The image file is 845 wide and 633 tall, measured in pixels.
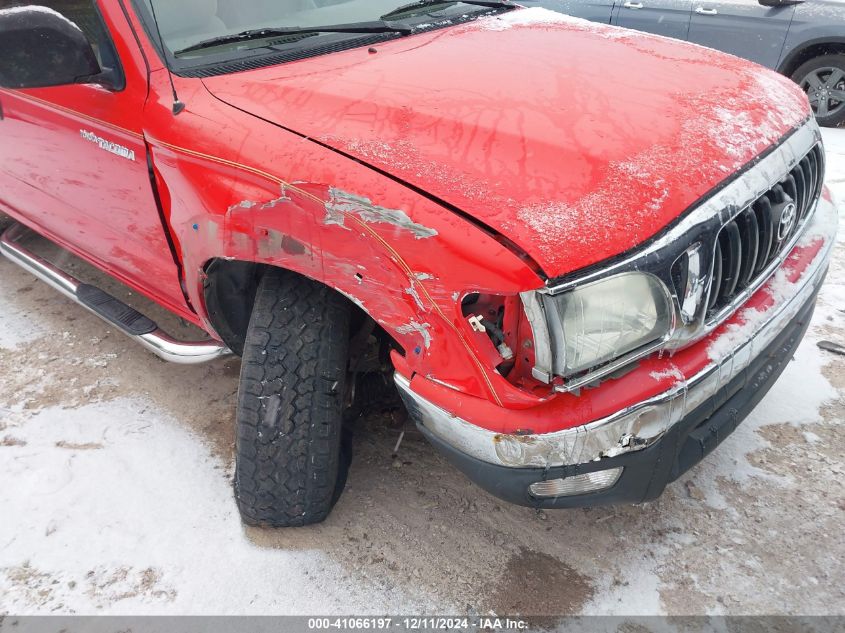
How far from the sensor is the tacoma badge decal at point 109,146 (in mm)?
2127

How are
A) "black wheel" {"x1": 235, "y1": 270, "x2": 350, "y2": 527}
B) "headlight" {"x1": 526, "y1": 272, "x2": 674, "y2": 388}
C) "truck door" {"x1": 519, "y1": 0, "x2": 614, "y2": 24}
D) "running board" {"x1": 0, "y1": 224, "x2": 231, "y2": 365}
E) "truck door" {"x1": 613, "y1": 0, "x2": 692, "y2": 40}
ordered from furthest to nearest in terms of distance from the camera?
"truck door" {"x1": 519, "y1": 0, "x2": 614, "y2": 24}
"truck door" {"x1": 613, "y1": 0, "x2": 692, "y2": 40}
"running board" {"x1": 0, "y1": 224, "x2": 231, "y2": 365}
"black wheel" {"x1": 235, "y1": 270, "x2": 350, "y2": 527}
"headlight" {"x1": 526, "y1": 272, "x2": 674, "y2": 388}

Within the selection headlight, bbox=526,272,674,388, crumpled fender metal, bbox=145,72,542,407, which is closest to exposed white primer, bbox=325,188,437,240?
crumpled fender metal, bbox=145,72,542,407

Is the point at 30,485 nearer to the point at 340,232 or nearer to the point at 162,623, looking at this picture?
the point at 162,623

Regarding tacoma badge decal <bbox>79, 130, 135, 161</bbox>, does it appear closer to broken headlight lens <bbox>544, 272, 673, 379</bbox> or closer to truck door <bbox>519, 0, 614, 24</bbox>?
broken headlight lens <bbox>544, 272, 673, 379</bbox>

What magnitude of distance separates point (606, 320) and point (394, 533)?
1112 millimetres

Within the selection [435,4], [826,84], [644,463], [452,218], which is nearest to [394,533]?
[644,463]

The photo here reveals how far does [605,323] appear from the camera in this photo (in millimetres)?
1476

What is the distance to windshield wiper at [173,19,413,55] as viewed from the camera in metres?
2.11

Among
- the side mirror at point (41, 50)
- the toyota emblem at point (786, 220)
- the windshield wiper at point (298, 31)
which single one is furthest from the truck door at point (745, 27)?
the side mirror at point (41, 50)

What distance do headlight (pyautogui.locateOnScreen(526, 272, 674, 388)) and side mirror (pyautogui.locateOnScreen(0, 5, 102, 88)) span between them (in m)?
1.58

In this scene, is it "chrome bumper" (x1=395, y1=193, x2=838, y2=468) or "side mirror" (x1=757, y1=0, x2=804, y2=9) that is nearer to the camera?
"chrome bumper" (x1=395, y1=193, x2=838, y2=468)

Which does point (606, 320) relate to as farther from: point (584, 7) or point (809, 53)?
point (809, 53)

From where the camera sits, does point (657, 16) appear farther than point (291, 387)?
Yes

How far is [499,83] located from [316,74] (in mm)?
555
